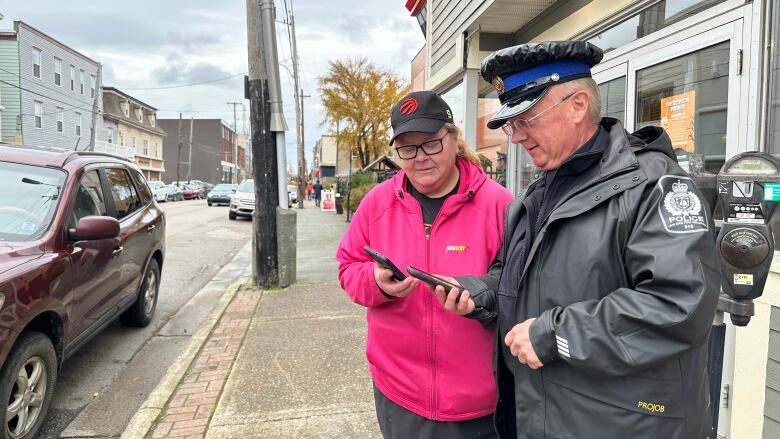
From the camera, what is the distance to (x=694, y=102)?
3188 millimetres

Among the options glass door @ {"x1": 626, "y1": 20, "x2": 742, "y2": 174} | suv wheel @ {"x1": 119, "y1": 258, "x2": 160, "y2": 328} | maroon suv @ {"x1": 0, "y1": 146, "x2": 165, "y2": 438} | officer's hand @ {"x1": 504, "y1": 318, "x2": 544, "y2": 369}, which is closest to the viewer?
officer's hand @ {"x1": 504, "y1": 318, "x2": 544, "y2": 369}

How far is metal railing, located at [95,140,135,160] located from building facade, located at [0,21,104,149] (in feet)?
6.31

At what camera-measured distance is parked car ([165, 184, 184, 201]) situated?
37000 mm

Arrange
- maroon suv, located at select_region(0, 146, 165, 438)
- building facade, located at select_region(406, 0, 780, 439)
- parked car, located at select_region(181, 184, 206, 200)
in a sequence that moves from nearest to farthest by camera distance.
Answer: building facade, located at select_region(406, 0, 780, 439) < maroon suv, located at select_region(0, 146, 165, 438) < parked car, located at select_region(181, 184, 206, 200)

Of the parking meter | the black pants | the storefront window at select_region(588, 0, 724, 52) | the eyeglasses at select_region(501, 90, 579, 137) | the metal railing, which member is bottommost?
the black pants

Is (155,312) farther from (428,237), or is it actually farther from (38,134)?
(38,134)

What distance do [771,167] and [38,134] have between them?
34526mm

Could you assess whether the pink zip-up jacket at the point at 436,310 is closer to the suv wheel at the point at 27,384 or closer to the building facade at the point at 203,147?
the suv wheel at the point at 27,384

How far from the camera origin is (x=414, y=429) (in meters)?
2.00

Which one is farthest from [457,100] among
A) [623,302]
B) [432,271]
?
[623,302]

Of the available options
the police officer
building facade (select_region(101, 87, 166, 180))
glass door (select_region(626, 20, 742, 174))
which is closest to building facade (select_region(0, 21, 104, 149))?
building facade (select_region(101, 87, 166, 180))

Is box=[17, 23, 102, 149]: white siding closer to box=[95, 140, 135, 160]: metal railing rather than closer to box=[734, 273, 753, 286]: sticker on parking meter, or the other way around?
box=[95, 140, 135, 160]: metal railing

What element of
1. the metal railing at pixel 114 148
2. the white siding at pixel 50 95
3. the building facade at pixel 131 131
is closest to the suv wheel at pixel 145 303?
the white siding at pixel 50 95

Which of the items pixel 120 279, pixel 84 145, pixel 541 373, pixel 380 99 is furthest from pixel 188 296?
pixel 84 145
